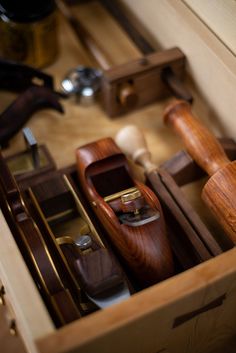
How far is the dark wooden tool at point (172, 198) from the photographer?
639 millimetres

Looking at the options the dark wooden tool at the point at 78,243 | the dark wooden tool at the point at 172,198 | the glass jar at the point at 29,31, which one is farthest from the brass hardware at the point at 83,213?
→ the glass jar at the point at 29,31

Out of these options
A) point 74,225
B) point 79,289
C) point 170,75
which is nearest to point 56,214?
point 74,225

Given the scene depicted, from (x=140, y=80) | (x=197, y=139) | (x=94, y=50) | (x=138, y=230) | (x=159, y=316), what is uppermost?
(x=94, y=50)

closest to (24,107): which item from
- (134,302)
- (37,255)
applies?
(37,255)

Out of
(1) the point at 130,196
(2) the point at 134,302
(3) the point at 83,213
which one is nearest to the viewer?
(2) the point at 134,302

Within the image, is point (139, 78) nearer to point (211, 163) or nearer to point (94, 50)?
point (94, 50)

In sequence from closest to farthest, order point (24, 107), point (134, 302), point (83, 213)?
point (134, 302) → point (83, 213) → point (24, 107)

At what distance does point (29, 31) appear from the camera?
88cm

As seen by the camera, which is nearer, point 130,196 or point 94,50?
point 130,196

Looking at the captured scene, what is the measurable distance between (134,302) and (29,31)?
0.61 meters

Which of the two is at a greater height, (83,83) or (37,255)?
(83,83)

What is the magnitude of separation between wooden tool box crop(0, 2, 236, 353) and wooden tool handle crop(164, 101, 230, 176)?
0.26ft

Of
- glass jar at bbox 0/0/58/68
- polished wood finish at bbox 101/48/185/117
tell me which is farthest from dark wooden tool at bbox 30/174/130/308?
glass jar at bbox 0/0/58/68

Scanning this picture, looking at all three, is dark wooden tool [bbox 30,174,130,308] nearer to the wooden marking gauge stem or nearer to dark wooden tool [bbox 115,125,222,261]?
dark wooden tool [bbox 115,125,222,261]
